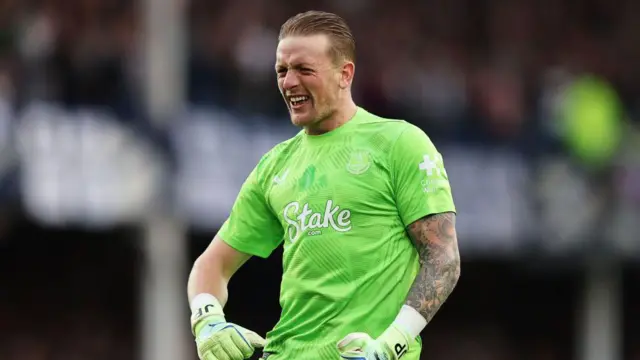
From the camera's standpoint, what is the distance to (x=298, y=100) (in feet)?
20.1

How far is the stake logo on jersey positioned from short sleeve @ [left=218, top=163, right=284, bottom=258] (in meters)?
0.81

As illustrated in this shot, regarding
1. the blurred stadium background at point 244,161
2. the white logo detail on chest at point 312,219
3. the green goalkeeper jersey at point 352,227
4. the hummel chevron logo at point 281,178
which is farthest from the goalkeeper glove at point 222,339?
the blurred stadium background at point 244,161

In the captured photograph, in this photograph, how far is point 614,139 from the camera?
20.5m

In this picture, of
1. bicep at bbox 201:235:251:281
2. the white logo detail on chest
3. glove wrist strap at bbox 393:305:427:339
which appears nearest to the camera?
glove wrist strap at bbox 393:305:427:339

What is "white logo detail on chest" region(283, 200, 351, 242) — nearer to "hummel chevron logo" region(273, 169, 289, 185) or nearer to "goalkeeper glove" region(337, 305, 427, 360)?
"hummel chevron logo" region(273, 169, 289, 185)

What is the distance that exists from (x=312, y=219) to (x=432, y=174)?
52 centimetres

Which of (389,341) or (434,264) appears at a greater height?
(434,264)

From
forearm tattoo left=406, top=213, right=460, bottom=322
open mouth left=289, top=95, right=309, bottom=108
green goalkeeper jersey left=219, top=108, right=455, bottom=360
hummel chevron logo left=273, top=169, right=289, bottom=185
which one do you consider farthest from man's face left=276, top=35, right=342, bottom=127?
forearm tattoo left=406, top=213, right=460, bottom=322

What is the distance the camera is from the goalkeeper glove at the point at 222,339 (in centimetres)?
608

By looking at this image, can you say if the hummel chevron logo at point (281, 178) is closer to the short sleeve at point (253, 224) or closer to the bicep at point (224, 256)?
the short sleeve at point (253, 224)

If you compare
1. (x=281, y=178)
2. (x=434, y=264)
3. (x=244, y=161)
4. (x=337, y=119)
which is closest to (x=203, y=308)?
(x=281, y=178)

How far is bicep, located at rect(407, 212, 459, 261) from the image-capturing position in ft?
19.3

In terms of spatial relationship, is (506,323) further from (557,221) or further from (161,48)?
(161,48)

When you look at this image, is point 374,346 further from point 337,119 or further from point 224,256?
point 224,256
